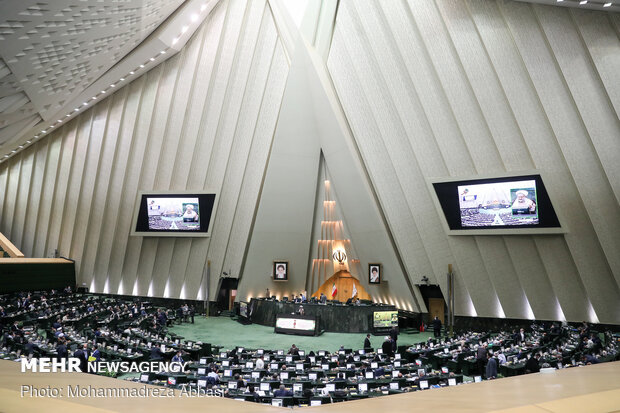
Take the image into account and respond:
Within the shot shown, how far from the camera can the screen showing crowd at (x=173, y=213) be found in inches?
1017

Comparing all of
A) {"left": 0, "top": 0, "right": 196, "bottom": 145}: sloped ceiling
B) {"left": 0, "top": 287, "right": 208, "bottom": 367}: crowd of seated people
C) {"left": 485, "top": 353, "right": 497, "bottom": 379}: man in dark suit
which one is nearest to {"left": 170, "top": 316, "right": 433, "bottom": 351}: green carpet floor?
{"left": 0, "top": 287, "right": 208, "bottom": 367}: crowd of seated people

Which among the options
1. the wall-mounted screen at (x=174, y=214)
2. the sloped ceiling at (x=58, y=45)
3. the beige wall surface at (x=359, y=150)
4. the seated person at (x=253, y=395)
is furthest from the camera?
the wall-mounted screen at (x=174, y=214)

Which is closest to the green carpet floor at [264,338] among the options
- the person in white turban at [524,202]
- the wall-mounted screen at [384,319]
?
the wall-mounted screen at [384,319]

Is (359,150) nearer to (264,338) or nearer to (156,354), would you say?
(264,338)

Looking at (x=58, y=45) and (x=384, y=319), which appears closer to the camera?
(x=58, y=45)

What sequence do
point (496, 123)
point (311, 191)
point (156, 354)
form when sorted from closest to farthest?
point (156, 354)
point (496, 123)
point (311, 191)

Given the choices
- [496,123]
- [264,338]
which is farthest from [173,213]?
[496,123]

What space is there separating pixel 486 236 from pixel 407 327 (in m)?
6.12

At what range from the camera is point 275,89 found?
23.3m

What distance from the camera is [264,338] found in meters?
19.5

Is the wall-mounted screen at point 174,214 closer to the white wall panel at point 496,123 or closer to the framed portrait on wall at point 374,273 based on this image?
the framed portrait on wall at point 374,273

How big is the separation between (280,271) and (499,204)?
483 inches

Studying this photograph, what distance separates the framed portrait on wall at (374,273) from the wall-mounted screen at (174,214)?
9018 mm

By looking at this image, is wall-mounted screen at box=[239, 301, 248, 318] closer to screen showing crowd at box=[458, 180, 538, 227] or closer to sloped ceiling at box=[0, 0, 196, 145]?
screen showing crowd at box=[458, 180, 538, 227]
